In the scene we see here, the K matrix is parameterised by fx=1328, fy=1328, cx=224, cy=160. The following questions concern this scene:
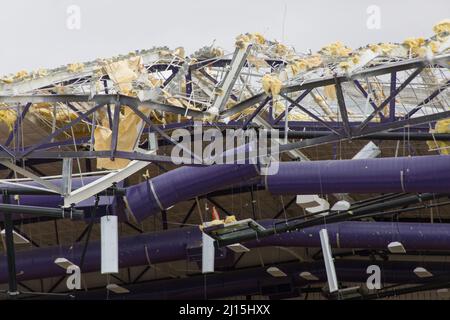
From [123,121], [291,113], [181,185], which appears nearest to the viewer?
[123,121]

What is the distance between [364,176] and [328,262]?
8.85ft

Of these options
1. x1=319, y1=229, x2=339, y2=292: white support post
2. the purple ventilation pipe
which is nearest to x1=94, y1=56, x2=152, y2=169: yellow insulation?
the purple ventilation pipe

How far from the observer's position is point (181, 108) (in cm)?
2866

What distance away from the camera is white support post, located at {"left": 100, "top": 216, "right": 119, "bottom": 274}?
105 feet

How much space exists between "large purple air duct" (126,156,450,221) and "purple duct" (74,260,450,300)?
6591 mm

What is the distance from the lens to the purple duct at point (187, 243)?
36.1 metres

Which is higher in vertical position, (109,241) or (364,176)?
(364,176)

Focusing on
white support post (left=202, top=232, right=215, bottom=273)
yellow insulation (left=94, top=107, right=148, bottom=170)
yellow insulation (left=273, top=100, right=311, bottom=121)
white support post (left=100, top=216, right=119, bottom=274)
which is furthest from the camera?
yellow insulation (left=273, top=100, right=311, bottom=121)

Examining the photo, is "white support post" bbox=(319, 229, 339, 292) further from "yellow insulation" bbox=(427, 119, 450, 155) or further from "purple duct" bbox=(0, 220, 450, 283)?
"yellow insulation" bbox=(427, 119, 450, 155)

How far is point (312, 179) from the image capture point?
1284 inches

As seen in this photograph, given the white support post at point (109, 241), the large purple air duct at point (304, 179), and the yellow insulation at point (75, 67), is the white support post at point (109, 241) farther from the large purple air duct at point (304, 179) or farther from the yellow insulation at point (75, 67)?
the yellow insulation at point (75, 67)

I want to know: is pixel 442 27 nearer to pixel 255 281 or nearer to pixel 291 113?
pixel 291 113

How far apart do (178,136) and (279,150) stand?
16.1 feet

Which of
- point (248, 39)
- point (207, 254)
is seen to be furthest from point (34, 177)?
point (207, 254)
